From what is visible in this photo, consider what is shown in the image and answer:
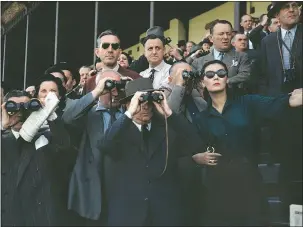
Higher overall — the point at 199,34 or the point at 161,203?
the point at 199,34

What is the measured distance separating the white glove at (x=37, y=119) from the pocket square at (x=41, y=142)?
0.05 m

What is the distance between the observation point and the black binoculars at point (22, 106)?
3.37 m

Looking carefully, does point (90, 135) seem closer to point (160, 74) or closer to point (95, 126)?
point (95, 126)

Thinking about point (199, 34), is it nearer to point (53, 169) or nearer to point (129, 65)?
point (129, 65)

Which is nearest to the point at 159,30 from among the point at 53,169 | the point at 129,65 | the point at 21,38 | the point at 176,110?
→ the point at 129,65

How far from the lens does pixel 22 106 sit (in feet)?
11.3

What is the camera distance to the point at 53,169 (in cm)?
342

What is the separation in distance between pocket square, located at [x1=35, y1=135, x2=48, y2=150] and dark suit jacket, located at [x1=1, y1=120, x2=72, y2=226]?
19mm

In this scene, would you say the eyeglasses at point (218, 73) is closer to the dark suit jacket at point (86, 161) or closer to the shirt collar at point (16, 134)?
the dark suit jacket at point (86, 161)

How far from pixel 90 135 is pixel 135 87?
40 cm

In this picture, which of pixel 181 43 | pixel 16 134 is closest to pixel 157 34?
pixel 16 134

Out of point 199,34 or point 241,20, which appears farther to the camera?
point 199,34

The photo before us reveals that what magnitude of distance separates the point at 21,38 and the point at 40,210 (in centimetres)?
399

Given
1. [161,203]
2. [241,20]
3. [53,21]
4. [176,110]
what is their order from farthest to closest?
1. [53,21]
2. [241,20]
3. [176,110]
4. [161,203]
